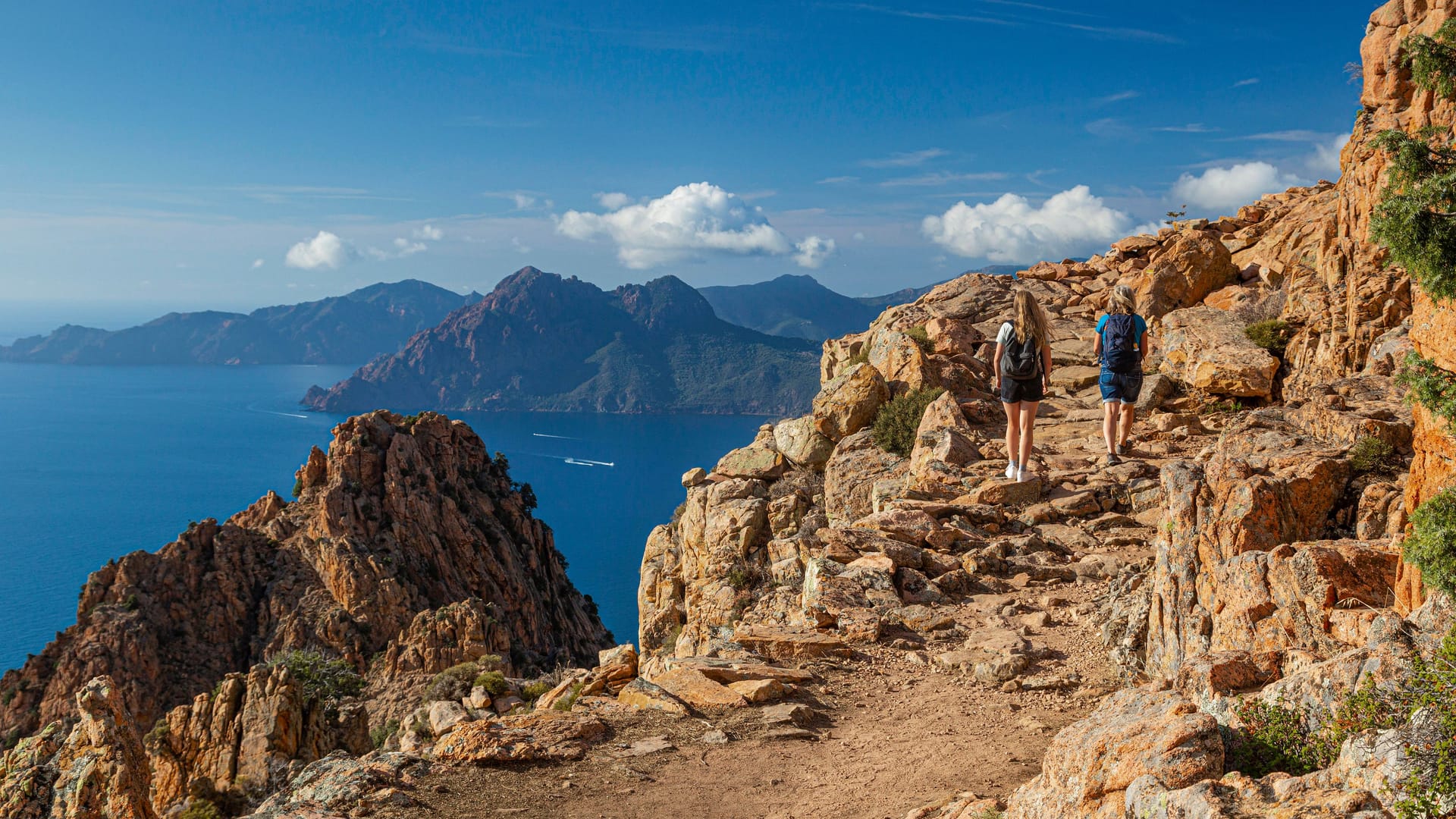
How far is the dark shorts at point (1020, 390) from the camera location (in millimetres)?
13195

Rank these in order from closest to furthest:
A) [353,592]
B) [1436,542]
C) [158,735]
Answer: [1436,542] < [158,735] < [353,592]

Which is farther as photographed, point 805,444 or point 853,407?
point 805,444

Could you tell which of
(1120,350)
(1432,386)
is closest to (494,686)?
(1120,350)

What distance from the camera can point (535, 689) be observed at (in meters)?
16.0

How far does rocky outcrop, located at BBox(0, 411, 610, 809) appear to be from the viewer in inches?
1961

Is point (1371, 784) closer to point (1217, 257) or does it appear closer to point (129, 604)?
point (1217, 257)

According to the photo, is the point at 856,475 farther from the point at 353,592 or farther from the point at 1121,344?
the point at 353,592

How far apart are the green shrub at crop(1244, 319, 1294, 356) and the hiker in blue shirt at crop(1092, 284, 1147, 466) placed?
4897 millimetres

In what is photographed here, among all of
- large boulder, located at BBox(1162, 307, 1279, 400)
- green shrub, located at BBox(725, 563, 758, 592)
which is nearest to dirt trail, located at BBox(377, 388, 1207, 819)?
green shrub, located at BBox(725, 563, 758, 592)

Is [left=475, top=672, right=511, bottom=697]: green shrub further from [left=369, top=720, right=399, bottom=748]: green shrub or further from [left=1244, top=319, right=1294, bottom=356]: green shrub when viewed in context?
[left=369, top=720, right=399, bottom=748]: green shrub

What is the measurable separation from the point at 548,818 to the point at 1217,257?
22.2 metres

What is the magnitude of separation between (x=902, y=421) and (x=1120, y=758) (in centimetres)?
1409

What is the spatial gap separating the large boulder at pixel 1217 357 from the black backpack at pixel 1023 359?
5729 millimetres

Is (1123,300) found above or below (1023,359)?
above
